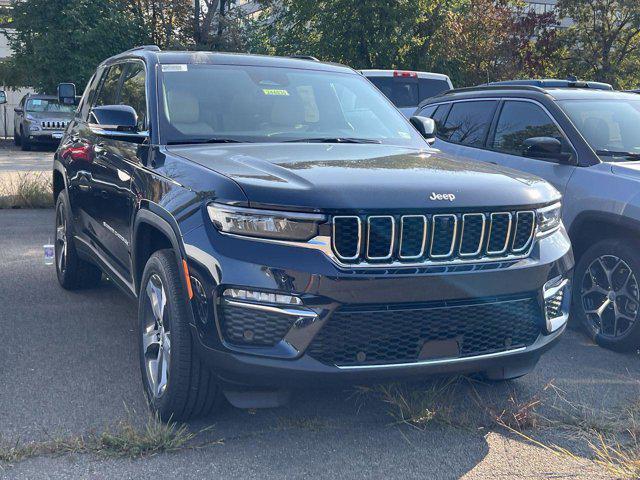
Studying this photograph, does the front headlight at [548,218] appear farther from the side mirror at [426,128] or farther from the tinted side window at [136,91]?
the tinted side window at [136,91]

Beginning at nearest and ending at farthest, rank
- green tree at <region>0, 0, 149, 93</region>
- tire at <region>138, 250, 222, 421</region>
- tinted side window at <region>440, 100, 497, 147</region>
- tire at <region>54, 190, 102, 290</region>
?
tire at <region>138, 250, 222, 421</region>, tire at <region>54, 190, 102, 290</region>, tinted side window at <region>440, 100, 497, 147</region>, green tree at <region>0, 0, 149, 93</region>

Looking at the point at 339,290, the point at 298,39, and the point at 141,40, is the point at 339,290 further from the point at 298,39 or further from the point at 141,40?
the point at 141,40

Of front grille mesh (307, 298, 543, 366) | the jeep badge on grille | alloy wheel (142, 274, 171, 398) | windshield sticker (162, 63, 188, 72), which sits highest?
windshield sticker (162, 63, 188, 72)

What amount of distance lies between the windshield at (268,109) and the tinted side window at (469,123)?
1.78m

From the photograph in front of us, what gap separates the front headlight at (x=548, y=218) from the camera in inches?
148

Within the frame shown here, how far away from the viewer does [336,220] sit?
3250mm

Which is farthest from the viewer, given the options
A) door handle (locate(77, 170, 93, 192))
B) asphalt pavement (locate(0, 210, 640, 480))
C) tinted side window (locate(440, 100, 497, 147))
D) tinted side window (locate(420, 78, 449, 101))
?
tinted side window (locate(420, 78, 449, 101))

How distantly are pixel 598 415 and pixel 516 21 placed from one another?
23487mm

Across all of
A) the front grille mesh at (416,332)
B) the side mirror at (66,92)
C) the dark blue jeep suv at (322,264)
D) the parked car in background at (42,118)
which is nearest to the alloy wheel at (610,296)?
the dark blue jeep suv at (322,264)

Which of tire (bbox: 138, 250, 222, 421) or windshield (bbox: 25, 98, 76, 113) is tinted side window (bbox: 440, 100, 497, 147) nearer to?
tire (bbox: 138, 250, 222, 421)

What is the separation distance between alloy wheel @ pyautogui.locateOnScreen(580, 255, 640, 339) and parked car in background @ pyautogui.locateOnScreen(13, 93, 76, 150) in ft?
68.6

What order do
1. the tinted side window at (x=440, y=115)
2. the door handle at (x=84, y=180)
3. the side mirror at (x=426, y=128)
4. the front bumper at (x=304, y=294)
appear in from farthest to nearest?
the tinted side window at (x=440, y=115) → the door handle at (x=84, y=180) → the side mirror at (x=426, y=128) → the front bumper at (x=304, y=294)

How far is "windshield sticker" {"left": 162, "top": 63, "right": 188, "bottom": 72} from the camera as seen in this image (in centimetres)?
477

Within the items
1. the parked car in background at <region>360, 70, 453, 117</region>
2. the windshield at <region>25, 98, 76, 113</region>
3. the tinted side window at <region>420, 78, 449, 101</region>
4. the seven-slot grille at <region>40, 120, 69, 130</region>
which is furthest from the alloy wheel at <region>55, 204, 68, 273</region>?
the windshield at <region>25, 98, 76, 113</region>
